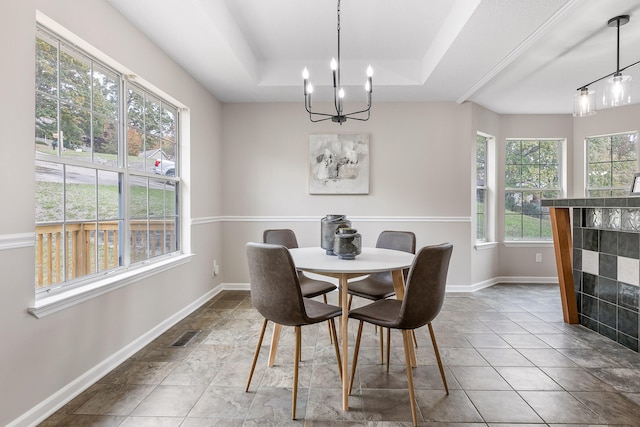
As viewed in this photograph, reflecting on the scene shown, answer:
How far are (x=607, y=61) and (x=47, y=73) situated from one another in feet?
15.1

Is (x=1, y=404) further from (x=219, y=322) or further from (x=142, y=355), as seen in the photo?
(x=219, y=322)

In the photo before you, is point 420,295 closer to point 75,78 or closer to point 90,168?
point 90,168

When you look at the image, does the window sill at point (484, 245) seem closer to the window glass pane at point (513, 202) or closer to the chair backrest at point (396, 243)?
the window glass pane at point (513, 202)

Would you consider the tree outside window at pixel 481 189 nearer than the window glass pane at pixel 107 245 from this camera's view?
No

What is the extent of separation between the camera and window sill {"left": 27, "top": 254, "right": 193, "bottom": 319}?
1.64 meters

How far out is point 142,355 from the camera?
2348mm

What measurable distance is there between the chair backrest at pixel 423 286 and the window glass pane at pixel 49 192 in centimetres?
197

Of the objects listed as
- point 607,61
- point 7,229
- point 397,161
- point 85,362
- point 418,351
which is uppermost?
point 607,61

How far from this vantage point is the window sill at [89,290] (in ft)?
5.39

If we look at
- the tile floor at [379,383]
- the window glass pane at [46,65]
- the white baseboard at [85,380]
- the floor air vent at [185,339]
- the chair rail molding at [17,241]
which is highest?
the window glass pane at [46,65]

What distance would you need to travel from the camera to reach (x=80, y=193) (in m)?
2.00

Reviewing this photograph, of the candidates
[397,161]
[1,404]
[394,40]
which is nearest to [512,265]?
[397,161]

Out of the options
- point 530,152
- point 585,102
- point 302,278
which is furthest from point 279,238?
point 530,152

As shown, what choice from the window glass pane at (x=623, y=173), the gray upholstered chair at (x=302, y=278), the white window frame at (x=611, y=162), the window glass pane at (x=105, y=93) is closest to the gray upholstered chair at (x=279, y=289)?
the gray upholstered chair at (x=302, y=278)
